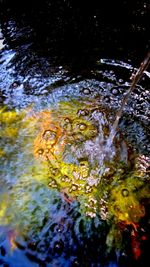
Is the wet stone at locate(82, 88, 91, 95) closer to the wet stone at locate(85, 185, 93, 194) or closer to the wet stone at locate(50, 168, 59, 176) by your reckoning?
the wet stone at locate(50, 168, 59, 176)

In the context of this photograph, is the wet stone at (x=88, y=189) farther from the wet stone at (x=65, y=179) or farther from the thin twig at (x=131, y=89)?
the thin twig at (x=131, y=89)

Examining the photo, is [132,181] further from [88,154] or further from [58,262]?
[58,262]

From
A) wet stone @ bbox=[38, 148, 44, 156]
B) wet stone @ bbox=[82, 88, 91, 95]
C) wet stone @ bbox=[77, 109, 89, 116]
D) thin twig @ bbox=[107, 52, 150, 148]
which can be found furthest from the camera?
wet stone @ bbox=[82, 88, 91, 95]

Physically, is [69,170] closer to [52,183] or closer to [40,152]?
[52,183]

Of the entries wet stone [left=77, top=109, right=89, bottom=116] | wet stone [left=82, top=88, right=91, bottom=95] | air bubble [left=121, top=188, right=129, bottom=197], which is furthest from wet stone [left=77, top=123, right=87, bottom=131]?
air bubble [left=121, top=188, right=129, bottom=197]

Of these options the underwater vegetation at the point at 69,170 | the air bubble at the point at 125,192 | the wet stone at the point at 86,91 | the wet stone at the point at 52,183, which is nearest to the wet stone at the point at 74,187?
the underwater vegetation at the point at 69,170

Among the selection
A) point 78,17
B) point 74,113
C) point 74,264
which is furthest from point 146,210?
point 78,17

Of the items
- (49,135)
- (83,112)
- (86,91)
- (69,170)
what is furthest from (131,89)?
(69,170)

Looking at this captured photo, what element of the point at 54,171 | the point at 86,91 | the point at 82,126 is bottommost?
the point at 54,171
